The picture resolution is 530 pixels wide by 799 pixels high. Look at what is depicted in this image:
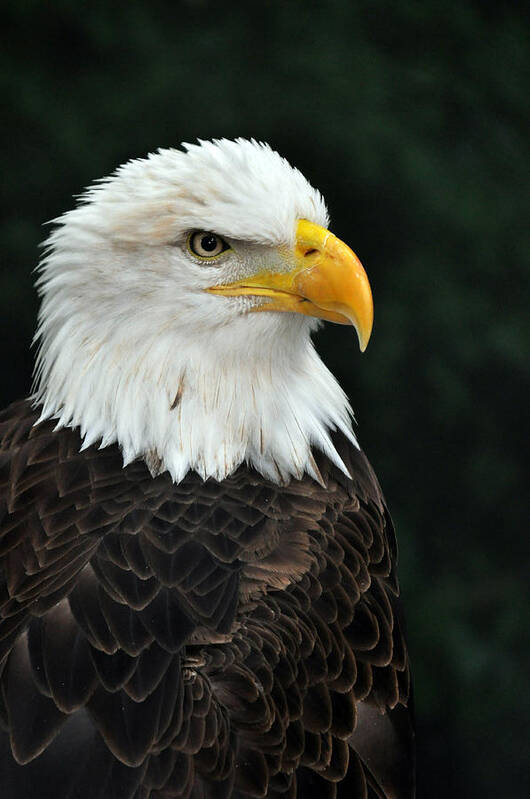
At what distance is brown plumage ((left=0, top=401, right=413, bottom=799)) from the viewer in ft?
8.19

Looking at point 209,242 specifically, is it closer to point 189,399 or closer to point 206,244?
point 206,244

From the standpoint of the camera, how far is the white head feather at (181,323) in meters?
2.87

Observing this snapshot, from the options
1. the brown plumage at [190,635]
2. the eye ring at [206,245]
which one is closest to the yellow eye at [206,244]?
the eye ring at [206,245]

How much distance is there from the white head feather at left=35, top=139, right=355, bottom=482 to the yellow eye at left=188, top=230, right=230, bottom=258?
2 cm

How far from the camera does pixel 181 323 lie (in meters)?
2.94

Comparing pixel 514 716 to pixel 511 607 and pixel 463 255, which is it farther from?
pixel 463 255

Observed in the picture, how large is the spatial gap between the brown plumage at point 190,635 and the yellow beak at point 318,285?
1.40 ft

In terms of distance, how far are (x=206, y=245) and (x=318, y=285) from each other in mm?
263

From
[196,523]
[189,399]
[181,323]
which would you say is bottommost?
[196,523]

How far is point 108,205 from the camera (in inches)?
116

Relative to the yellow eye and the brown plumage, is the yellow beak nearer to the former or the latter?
the yellow eye

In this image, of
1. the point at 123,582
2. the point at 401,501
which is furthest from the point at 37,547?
the point at 401,501

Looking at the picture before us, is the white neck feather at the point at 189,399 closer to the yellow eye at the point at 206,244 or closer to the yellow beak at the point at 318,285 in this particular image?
the yellow beak at the point at 318,285

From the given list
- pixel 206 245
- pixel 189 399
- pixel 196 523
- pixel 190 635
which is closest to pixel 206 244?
pixel 206 245
